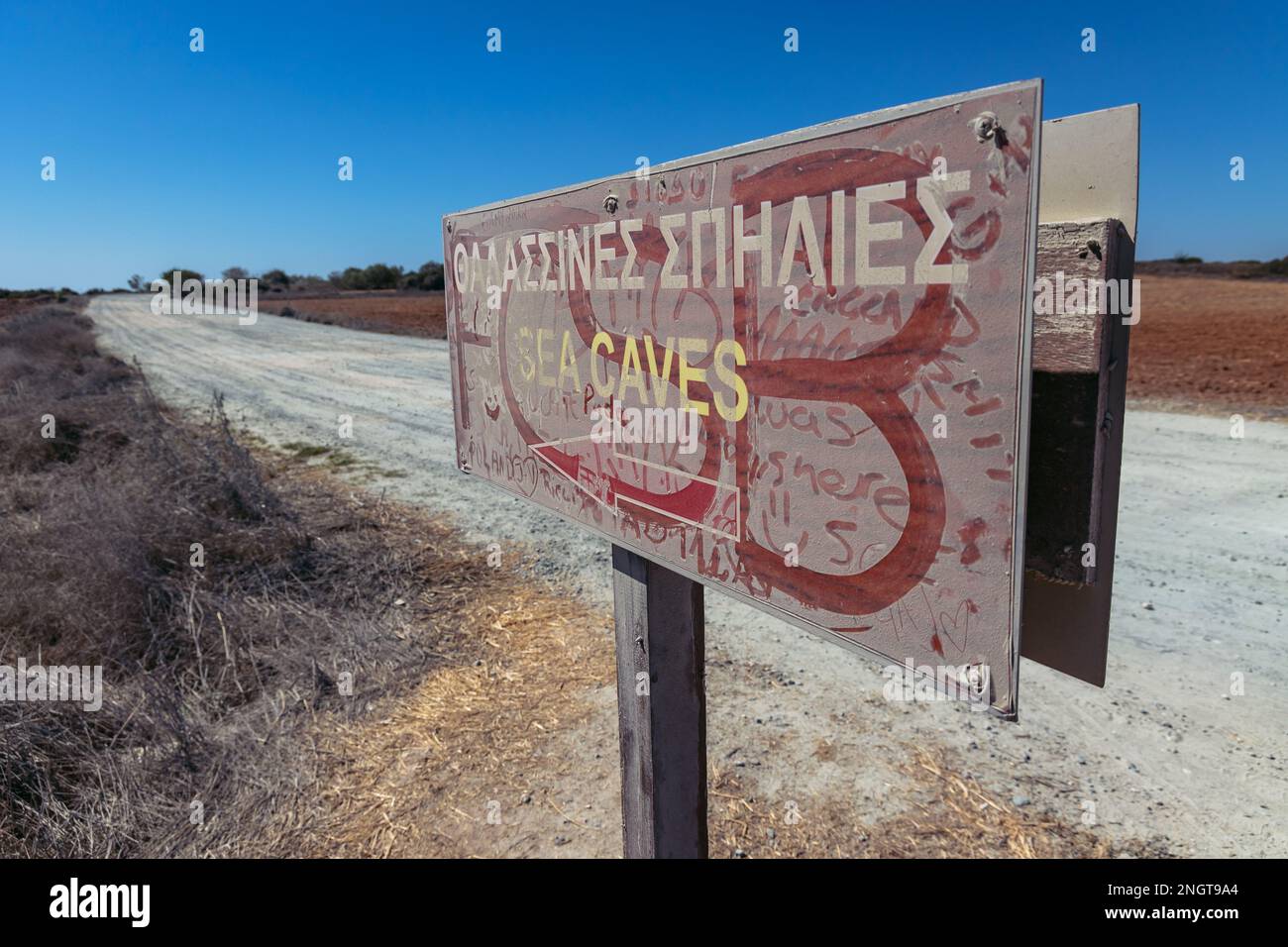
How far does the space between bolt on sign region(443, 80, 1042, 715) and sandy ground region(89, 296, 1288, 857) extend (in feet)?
6.08

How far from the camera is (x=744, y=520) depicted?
4.07ft

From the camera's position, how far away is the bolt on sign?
2.89 feet

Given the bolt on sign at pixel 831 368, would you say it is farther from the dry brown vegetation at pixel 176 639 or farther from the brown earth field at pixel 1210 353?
the brown earth field at pixel 1210 353

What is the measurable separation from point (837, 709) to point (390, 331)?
2487 cm

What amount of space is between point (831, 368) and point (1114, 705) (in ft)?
9.72

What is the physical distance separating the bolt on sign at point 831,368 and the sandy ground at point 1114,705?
1.85 metres

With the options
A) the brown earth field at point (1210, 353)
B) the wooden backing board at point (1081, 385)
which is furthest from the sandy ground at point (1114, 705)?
the brown earth field at point (1210, 353)

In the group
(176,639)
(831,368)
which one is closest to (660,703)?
(831,368)

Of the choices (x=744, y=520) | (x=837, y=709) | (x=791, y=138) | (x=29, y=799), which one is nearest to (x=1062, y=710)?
(x=837, y=709)

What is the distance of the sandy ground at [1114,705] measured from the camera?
2.71m

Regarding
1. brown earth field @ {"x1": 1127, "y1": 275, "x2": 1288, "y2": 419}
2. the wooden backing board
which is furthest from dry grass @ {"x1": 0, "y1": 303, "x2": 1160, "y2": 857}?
brown earth field @ {"x1": 1127, "y1": 275, "x2": 1288, "y2": 419}

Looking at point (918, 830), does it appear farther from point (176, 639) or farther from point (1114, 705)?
point (176, 639)

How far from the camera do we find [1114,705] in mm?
3234
